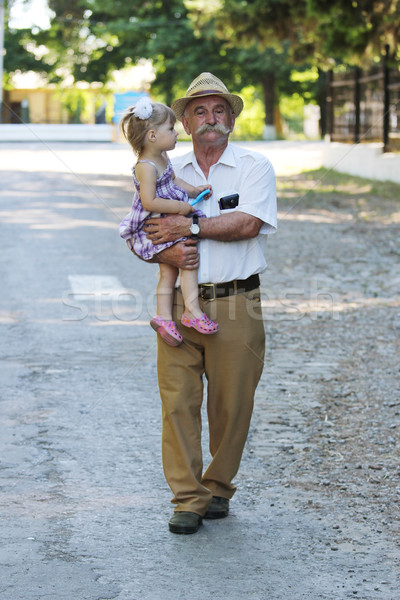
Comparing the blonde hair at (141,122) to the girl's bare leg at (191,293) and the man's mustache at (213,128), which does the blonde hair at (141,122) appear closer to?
the man's mustache at (213,128)

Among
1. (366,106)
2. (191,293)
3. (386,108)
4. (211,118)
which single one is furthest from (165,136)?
(366,106)

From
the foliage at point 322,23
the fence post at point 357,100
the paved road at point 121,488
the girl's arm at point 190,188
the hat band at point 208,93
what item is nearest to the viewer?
the paved road at point 121,488

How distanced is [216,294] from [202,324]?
175 millimetres

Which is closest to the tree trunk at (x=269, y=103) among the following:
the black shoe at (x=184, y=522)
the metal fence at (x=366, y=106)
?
the metal fence at (x=366, y=106)

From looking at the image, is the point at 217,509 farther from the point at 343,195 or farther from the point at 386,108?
the point at 386,108

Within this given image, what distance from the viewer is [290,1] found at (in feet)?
54.0

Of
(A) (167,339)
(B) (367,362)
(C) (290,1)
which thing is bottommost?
(B) (367,362)

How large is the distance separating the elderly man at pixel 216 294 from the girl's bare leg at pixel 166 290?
5 centimetres

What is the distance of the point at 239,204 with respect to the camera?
14.6 feet

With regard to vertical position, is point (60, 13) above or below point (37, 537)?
above

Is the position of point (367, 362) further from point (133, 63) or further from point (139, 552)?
point (133, 63)

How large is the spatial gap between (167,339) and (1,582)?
1.30 m

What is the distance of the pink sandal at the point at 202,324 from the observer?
175 inches

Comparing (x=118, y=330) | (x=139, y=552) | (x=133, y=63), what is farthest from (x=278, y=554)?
(x=133, y=63)
